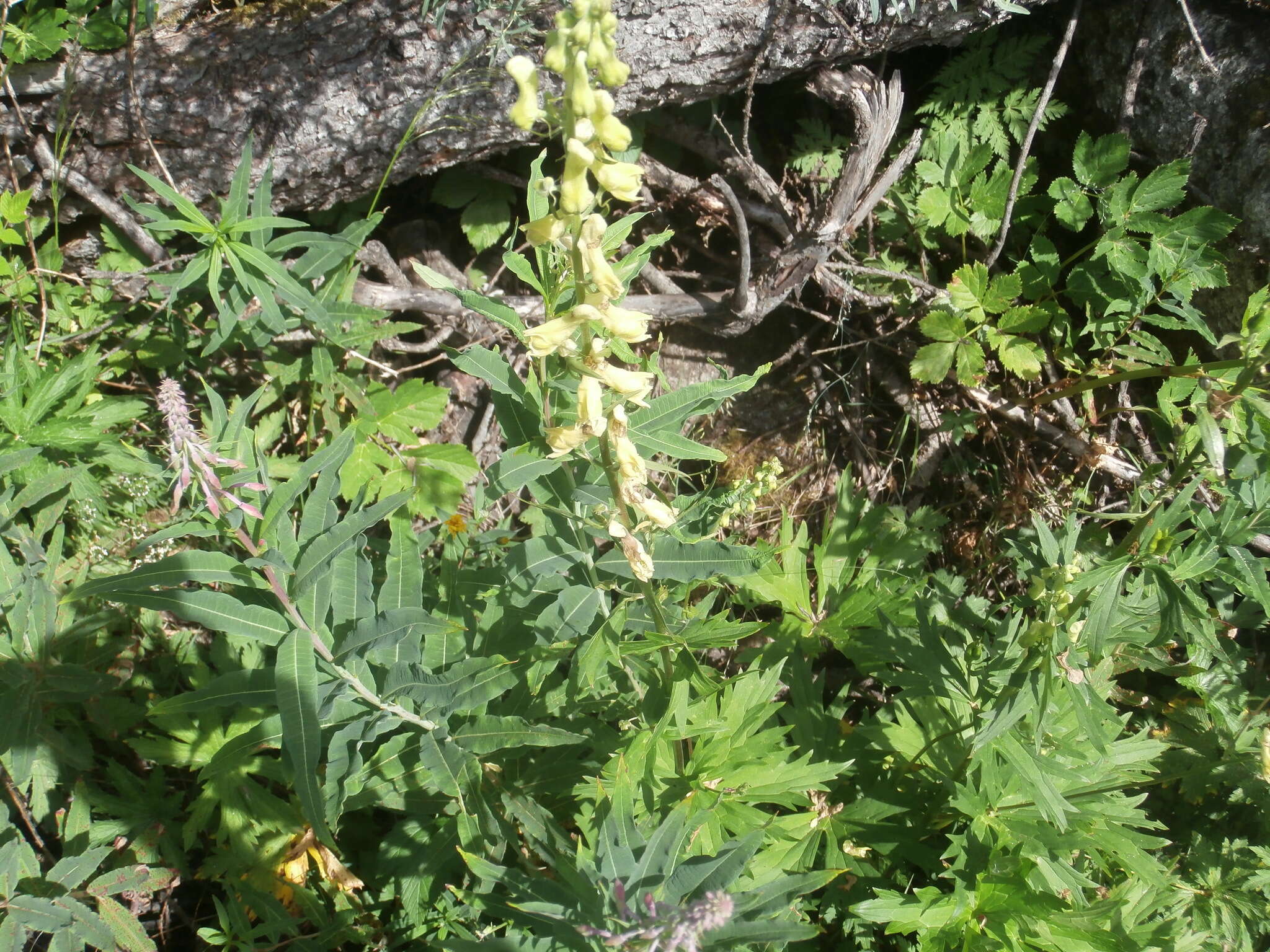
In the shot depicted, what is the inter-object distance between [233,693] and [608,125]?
1.50 m

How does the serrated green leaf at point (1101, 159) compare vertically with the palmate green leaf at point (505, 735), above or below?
above

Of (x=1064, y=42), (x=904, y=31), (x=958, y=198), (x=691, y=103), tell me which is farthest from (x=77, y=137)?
(x=1064, y=42)

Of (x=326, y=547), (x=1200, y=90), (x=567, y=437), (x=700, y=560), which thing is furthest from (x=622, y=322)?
(x=1200, y=90)

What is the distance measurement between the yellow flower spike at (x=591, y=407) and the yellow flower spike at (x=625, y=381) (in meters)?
0.02

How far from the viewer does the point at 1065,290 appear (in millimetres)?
3453

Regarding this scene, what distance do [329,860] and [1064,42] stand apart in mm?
4156

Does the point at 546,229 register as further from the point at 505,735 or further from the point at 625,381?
the point at 505,735

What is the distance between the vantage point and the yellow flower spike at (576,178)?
1425 millimetres

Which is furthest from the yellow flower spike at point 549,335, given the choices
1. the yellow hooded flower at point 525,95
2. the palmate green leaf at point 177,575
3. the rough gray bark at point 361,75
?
the rough gray bark at point 361,75

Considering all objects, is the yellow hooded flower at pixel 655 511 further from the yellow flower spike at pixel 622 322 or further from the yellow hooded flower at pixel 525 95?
the yellow hooded flower at pixel 525 95

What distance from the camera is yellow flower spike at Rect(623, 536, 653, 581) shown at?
1.78 metres

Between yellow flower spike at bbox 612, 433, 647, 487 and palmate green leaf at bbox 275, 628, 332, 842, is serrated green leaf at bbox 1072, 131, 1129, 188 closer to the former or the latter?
yellow flower spike at bbox 612, 433, 647, 487

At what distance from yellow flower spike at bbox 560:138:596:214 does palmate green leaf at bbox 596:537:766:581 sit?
82cm

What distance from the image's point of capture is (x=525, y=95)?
154 centimetres
